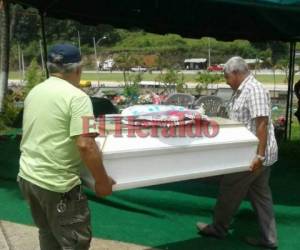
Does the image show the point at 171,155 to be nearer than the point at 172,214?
Yes

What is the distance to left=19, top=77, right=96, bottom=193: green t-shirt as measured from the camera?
2947 millimetres

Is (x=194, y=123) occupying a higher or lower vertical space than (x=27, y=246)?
higher

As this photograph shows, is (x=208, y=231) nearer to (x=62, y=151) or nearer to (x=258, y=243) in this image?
(x=258, y=243)

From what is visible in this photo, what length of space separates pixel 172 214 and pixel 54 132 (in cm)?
264

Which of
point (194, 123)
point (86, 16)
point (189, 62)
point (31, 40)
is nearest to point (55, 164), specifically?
point (194, 123)

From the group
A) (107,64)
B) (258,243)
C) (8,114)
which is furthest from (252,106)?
(107,64)

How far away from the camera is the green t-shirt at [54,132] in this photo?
9.67 feet

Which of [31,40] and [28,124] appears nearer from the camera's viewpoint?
[28,124]

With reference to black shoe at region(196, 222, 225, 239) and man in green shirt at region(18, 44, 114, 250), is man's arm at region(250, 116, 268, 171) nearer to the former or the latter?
black shoe at region(196, 222, 225, 239)

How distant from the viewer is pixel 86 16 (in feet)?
30.6

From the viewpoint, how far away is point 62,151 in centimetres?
304

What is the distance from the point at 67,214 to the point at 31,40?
177ft

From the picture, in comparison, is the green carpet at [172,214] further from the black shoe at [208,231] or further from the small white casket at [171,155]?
the small white casket at [171,155]

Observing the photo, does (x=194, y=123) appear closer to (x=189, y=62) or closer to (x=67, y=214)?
(x=67, y=214)
